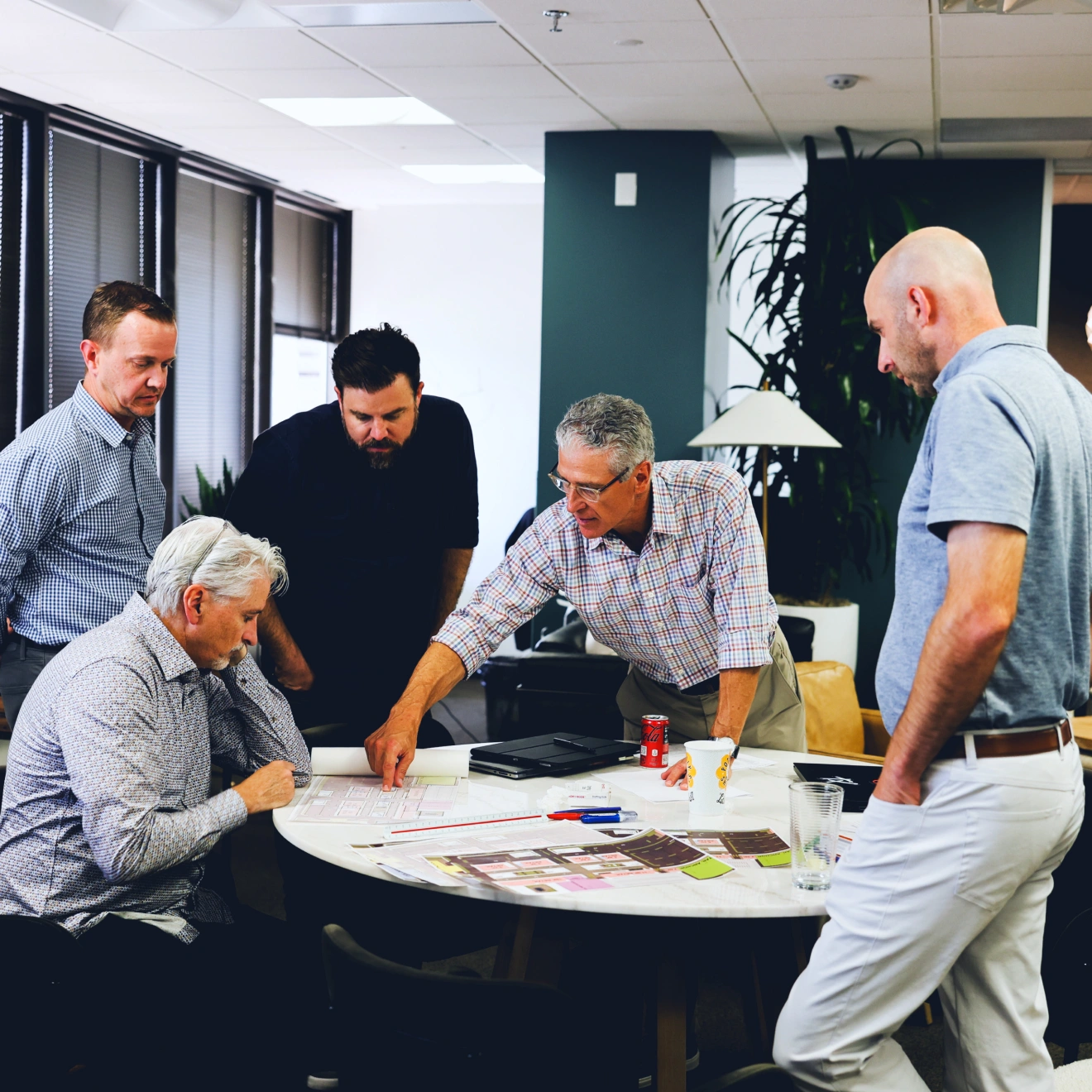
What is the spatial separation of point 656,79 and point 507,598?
2.91m

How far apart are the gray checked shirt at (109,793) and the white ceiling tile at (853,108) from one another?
3899mm

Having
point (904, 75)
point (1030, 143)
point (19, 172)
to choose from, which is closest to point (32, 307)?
point (19, 172)

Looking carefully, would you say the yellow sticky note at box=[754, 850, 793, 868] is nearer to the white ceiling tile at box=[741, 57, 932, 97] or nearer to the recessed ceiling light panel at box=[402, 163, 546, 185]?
the white ceiling tile at box=[741, 57, 932, 97]

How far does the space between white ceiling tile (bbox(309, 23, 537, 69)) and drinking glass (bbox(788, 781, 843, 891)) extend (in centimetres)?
324

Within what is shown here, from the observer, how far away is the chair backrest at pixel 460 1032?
1.35 m

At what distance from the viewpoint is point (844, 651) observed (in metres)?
5.65

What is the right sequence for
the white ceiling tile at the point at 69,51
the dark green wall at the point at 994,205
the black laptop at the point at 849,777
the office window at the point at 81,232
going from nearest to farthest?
the black laptop at the point at 849,777
the white ceiling tile at the point at 69,51
the office window at the point at 81,232
the dark green wall at the point at 994,205

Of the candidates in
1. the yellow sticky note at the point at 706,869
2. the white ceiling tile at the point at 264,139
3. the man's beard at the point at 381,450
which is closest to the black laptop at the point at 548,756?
the yellow sticky note at the point at 706,869

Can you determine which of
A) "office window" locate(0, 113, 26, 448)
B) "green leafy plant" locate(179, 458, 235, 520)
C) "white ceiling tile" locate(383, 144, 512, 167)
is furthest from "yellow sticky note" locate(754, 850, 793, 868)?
"green leafy plant" locate(179, 458, 235, 520)

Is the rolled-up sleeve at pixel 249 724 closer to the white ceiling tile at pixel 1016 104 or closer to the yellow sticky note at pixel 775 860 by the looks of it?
the yellow sticky note at pixel 775 860

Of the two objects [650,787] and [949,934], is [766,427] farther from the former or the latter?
[949,934]

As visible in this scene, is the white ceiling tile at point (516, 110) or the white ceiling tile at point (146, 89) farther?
the white ceiling tile at point (516, 110)

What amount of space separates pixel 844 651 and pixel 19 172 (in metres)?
4.29

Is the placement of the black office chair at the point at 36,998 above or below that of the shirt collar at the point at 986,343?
below
